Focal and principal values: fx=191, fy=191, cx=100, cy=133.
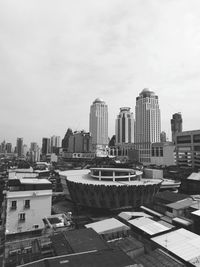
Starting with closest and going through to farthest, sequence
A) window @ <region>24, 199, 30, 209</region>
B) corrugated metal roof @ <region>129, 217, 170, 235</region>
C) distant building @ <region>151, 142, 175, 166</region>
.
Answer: corrugated metal roof @ <region>129, 217, 170, 235</region> → window @ <region>24, 199, 30, 209</region> → distant building @ <region>151, 142, 175, 166</region>

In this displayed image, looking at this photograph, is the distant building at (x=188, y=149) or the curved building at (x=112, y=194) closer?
the curved building at (x=112, y=194)

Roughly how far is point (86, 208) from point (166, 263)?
3538 centimetres

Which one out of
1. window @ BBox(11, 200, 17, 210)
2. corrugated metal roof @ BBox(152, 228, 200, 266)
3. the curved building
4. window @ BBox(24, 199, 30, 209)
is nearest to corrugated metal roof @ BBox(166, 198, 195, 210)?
the curved building

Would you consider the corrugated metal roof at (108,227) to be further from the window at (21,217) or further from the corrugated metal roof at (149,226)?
the window at (21,217)

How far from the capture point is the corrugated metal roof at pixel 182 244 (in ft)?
63.8

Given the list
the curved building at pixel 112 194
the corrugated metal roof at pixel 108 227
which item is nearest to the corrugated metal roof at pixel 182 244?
the corrugated metal roof at pixel 108 227

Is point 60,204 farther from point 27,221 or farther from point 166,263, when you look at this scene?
point 166,263

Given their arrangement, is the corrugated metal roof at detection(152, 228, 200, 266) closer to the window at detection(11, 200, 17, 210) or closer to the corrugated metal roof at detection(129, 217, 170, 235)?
the corrugated metal roof at detection(129, 217, 170, 235)

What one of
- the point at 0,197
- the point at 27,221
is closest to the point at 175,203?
the point at 27,221

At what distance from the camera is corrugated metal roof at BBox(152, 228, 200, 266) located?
19461mm

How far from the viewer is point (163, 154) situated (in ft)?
545

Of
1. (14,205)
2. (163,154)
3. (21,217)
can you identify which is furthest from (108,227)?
(163,154)

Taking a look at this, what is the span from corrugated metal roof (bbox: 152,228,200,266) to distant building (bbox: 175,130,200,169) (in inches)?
3914

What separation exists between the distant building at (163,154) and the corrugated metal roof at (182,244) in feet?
465
